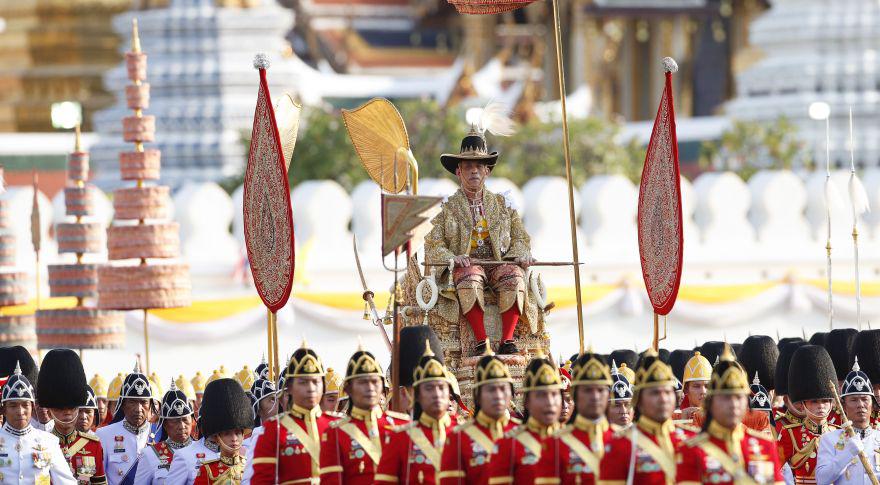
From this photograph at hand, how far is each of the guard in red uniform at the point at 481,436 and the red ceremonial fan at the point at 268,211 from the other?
2.10 meters

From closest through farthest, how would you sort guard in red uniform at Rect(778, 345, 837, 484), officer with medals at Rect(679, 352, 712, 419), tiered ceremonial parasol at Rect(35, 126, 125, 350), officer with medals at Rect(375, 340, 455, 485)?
officer with medals at Rect(375, 340, 455, 485)
guard in red uniform at Rect(778, 345, 837, 484)
officer with medals at Rect(679, 352, 712, 419)
tiered ceremonial parasol at Rect(35, 126, 125, 350)

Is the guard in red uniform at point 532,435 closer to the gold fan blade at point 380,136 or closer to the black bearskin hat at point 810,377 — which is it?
the black bearskin hat at point 810,377

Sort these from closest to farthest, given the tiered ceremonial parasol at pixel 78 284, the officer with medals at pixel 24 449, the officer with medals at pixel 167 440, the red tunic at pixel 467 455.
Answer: the red tunic at pixel 467 455 → the officer with medals at pixel 24 449 → the officer with medals at pixel 167 440 → the tiered ceremonial parasol at pixel 78 284

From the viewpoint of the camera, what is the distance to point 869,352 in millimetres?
15664

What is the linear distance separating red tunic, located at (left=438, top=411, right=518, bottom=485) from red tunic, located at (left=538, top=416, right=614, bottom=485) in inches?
12.9

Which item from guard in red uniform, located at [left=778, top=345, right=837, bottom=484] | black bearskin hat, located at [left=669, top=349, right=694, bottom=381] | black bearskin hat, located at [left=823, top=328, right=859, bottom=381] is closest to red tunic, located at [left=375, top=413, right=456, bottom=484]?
guard in red uniform, located at [left=778, top=345, right=837, bottom=484]

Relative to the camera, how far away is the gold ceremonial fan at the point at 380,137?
47.9ft

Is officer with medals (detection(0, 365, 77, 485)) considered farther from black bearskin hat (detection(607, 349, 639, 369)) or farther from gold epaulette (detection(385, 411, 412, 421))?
black bearskin hat (detection(607, 349, 639, 369))

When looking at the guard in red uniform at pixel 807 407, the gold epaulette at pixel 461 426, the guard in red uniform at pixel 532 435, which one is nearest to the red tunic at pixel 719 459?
the guard in red uniform at pixel 532 435

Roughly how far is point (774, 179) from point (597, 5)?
13.3 meters

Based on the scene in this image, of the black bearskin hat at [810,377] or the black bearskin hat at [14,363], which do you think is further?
the black bearskin hat at [14,363]

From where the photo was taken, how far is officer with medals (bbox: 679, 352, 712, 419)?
14.2m

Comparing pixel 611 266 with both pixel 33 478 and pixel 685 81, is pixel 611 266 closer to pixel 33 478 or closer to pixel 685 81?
pixel 33 478

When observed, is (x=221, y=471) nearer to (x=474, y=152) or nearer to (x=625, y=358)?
(x=474, y=152)
